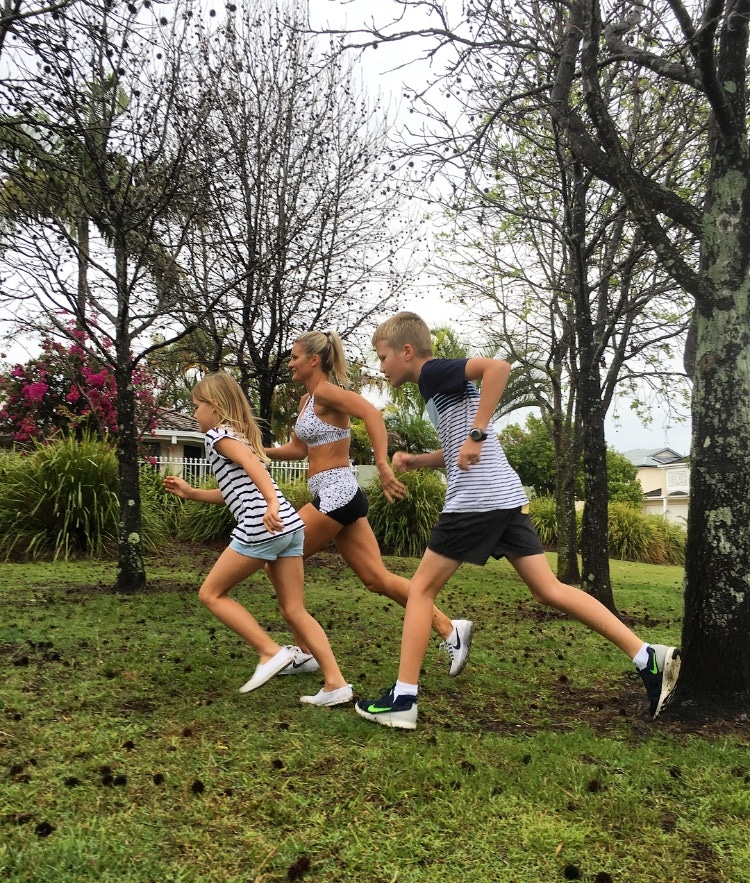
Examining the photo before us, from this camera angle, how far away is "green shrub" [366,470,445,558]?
1342cm

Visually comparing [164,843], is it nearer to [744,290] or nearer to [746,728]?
[746,728]

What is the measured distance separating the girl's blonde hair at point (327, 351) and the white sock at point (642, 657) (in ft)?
7.49

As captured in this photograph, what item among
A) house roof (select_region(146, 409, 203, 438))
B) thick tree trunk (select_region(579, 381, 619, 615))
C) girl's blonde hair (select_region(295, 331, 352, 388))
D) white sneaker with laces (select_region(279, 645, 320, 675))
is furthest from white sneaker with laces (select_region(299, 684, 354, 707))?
house roof (select_region(146, 409, 203, 438))

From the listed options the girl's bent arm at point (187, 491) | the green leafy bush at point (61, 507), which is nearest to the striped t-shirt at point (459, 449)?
the girl's bent arm at point (187, 491)

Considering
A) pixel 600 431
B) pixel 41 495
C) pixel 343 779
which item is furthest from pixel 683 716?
pixel 41 495

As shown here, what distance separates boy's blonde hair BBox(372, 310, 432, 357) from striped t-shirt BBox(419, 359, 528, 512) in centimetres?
14

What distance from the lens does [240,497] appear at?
404 cm

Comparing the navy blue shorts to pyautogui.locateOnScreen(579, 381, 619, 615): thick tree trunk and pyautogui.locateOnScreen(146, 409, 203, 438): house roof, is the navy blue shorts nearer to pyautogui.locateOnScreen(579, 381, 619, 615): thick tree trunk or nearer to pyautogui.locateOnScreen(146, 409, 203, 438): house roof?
pyautogui.locateOnScreen(579, 381, 619, 615): thick tree trunk

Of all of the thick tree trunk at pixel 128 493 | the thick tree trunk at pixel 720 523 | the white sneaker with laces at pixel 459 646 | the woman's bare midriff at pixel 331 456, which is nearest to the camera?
the thick tree trunk at pixel 720 523

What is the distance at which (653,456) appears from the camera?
186ft

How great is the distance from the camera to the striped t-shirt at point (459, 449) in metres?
3.72

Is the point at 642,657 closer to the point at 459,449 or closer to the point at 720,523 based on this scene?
the point at 720,523

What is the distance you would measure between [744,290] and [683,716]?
2210 mm

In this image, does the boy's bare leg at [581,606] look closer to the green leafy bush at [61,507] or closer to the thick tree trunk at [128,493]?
the thick tree trunk at [128,493]
